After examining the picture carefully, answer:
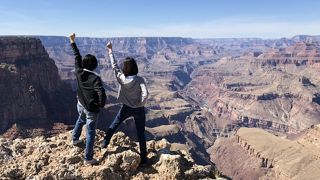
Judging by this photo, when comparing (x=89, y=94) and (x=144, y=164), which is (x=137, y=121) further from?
(x=89, y=94)

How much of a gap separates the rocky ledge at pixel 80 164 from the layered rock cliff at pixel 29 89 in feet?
203

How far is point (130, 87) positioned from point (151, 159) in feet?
7.98

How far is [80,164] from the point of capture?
39.3ft

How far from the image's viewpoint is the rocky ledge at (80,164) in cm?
1130

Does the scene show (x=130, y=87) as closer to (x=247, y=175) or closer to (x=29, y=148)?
(x=29, y=148)

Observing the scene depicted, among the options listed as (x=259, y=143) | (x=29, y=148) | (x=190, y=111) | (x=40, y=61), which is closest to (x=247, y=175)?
(x=259, y=143)

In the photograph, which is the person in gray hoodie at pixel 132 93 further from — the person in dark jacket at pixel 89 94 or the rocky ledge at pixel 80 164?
the person in dark jacket at pixel 89 94

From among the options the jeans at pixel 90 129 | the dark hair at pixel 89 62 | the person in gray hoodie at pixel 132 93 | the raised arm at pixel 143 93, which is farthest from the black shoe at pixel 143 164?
the dark hair at pixel 89 62

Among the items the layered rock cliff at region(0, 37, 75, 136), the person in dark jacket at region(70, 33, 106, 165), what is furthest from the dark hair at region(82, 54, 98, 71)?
the layered rock cliff at region(0, 37, 75, 136)

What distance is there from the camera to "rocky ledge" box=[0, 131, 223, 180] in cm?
1130

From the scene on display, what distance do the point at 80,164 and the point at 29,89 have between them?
72306 mm

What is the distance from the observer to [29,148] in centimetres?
1335

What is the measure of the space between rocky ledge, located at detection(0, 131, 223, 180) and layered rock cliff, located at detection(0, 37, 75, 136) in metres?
62.0

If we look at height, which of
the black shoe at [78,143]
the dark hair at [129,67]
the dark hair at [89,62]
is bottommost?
the black shoe at [78,143]
